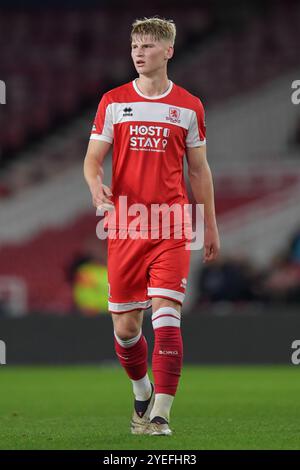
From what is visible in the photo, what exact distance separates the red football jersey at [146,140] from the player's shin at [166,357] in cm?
54

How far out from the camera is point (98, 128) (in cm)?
680

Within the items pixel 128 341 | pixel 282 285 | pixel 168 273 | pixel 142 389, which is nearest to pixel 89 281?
pixel 282 285

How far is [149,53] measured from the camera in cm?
668

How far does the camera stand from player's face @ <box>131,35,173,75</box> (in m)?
6.66

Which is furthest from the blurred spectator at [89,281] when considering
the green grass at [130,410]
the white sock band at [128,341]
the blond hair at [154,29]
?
the blond hair at [154,29]

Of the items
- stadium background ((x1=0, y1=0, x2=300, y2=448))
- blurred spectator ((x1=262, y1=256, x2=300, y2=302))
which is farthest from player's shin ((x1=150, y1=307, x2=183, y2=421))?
blurred spectator ((x1=262, y1=256, x2=300, y2=302))

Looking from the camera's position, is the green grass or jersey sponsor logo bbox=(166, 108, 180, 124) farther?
jersey sponsor logo bbox=(166, 108, 180, 124)

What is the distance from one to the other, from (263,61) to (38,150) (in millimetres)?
4396

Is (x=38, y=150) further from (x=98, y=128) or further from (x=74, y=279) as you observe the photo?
(x=98, y=128)

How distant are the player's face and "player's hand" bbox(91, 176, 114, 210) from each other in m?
0.74

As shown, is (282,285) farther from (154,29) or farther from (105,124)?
(154,29)

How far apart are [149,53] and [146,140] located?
49 centimetres

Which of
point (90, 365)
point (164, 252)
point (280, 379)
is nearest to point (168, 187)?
point (164, 252)

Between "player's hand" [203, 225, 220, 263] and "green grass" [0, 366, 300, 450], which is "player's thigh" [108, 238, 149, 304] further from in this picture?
"green grass" [0, 366, 300, 450]
